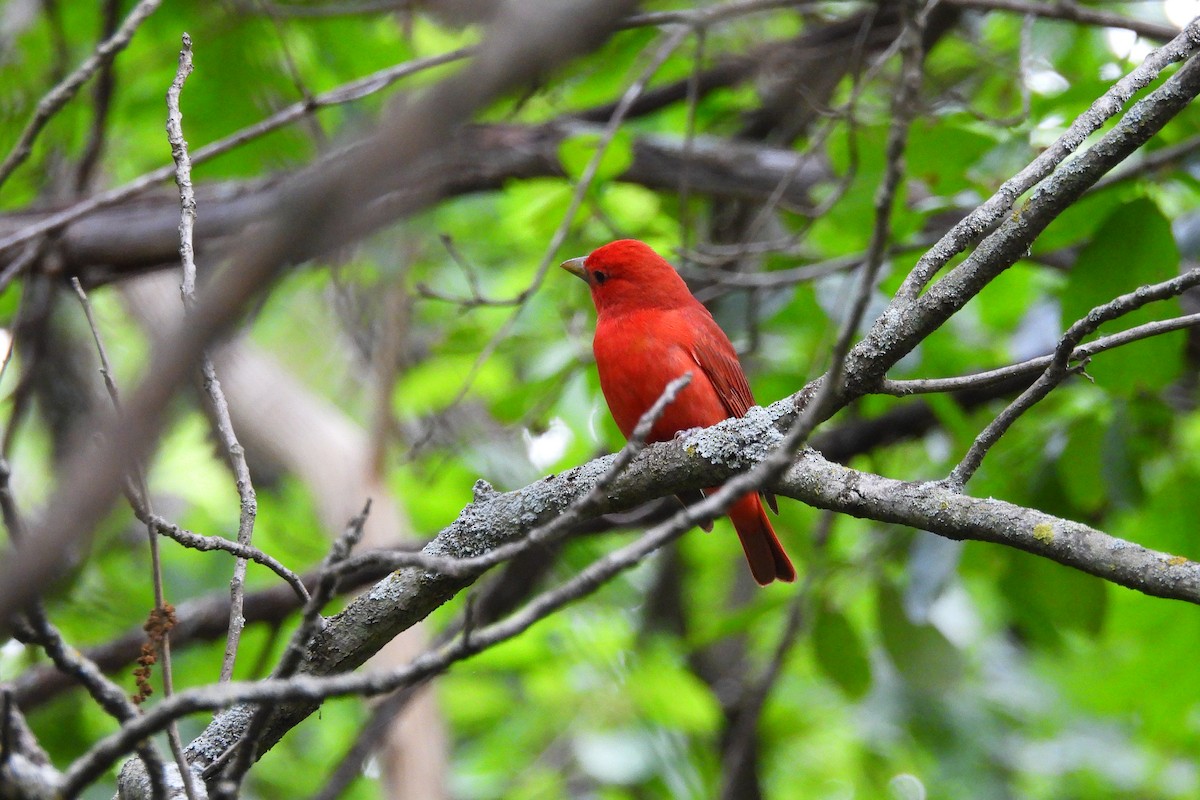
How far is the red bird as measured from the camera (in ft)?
13.5

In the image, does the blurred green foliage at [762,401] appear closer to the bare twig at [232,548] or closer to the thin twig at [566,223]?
the thin twig at [566,223]

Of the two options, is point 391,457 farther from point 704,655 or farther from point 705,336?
point 705,336

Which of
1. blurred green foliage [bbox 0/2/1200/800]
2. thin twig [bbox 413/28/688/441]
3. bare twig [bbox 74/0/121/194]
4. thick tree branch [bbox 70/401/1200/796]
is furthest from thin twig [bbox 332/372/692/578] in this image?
bare twig [bbox 74/0/121/194]

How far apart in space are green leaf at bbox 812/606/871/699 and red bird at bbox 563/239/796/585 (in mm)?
519

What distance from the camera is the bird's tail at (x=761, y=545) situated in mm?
4262

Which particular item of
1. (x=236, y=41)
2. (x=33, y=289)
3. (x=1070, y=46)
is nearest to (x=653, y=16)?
(x=236, y=41)

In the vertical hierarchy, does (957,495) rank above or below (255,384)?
below

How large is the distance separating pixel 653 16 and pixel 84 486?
11.9 ft

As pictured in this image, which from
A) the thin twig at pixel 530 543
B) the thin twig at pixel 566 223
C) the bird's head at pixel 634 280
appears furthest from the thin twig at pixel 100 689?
the bird's head at pixel 634 280

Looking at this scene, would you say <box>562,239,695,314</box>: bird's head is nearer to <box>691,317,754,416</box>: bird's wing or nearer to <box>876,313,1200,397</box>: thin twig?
<box>691,317,754,416</box>: bird's wing

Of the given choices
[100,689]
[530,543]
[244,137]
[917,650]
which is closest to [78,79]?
[244,137]

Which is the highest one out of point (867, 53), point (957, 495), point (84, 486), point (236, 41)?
point (236, 41)

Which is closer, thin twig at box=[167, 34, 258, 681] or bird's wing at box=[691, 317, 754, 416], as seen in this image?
thin twig at box=[167, 34, 258, 681]

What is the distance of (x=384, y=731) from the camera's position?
4.75 meters
